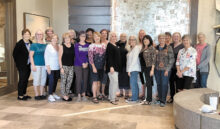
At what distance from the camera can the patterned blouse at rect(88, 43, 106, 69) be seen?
3.94m

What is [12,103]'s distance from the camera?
4039mm

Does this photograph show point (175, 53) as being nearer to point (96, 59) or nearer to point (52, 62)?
point (96, 59)

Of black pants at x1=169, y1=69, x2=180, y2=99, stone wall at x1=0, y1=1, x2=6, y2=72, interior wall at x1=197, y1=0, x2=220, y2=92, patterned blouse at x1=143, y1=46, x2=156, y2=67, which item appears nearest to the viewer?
patterned blouse at x1=143, y1=46, x2=156, y2=67

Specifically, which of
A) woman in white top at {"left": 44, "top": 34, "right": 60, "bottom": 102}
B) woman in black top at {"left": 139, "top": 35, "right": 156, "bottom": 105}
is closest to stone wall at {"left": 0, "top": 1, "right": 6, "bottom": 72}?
woman in white top at {"left": 44, "top": 34, "right": 60, "bottom": 102}

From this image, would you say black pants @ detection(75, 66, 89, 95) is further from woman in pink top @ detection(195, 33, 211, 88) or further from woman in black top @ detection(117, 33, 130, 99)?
woman in pink top @ detection(195, 33, 211, 88)

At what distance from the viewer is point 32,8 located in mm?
5648

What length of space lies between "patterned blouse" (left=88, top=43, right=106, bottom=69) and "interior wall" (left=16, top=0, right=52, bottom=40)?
7.50ft

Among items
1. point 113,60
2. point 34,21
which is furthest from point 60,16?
point 113,60

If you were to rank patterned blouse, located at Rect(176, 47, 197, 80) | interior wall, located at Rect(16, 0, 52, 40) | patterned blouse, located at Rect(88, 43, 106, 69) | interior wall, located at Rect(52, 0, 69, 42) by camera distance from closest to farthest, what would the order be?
patterned blouse, located at Rect(176, 47, 197, 80) < patterned blouse, located at Rect(88, 43, 106, 69) < interior wall, located at Rect(16, 0, 52, 40) < interior wall, located at Rect(52, 0, 69, 42)

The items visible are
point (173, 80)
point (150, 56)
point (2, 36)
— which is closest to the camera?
point (150, 56)

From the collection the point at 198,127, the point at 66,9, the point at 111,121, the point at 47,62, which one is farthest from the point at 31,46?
the point at 198,127

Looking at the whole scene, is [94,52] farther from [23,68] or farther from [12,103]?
[12,103]

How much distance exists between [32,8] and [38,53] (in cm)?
206

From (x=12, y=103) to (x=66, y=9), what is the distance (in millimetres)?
3589
